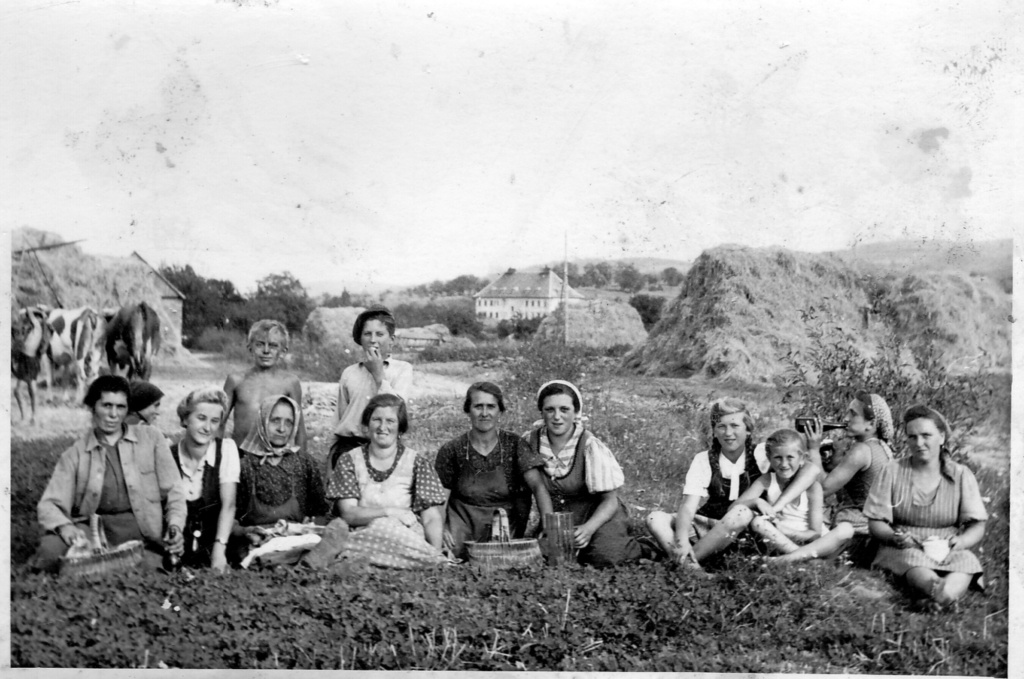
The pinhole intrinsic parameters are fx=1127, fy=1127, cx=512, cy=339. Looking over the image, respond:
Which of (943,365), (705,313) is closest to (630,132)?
(705,313)

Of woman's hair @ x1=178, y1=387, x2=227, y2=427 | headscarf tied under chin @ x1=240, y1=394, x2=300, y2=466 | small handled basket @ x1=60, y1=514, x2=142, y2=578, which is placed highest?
woman's hair @ x1=178, y1=387, x2=227, y2=427

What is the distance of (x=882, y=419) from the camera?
5.88 metres

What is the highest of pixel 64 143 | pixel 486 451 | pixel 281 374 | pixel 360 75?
pixel 360 75

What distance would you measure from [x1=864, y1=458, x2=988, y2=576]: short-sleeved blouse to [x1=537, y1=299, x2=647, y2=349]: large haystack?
1523 mm

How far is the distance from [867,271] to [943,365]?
648mm

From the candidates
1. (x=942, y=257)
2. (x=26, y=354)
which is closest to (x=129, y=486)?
(x=26, y=354)

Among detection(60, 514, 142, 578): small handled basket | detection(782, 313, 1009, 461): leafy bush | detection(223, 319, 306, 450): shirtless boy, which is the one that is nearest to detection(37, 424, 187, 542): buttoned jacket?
detection(60, 514, 142, 578): small handled basket

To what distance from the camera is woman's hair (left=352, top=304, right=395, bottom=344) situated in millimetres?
5871

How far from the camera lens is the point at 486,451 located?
5.77 meters

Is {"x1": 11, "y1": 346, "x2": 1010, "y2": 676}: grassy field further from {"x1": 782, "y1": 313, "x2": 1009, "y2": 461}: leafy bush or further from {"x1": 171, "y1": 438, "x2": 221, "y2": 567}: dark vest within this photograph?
{"x1": 782, "y1": 313, "x2": 1009, "y2": 461}: leafy bush

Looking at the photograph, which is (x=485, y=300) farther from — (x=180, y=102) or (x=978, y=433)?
(x=978, y=433)

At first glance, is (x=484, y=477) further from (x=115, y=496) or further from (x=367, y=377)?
(x=115, y=496)

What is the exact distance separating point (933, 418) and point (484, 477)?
230 cm

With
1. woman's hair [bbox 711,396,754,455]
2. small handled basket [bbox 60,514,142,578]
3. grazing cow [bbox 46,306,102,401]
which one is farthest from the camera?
grazing cow [bbox 46,306,102,401]
